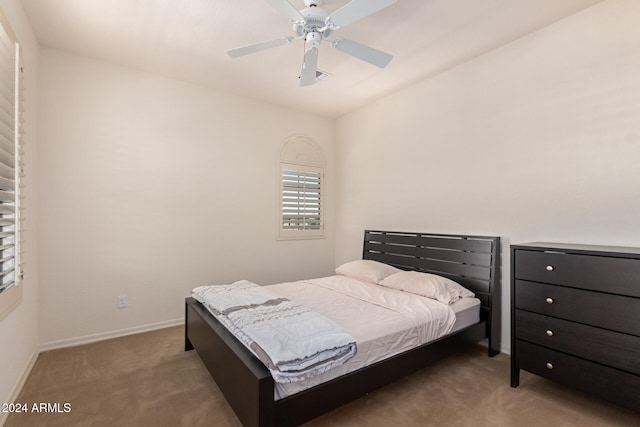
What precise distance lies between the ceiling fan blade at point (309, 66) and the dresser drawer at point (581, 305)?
7.37ft

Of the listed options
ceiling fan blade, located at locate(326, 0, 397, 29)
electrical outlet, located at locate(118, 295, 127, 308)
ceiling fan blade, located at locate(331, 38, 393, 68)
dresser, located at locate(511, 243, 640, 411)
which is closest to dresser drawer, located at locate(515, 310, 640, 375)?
dresser, located at locate(511, 243, 640, 411)

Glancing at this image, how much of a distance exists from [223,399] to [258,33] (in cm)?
291

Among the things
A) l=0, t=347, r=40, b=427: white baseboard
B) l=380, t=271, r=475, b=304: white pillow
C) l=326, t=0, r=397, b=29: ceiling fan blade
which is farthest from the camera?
l=380, t=271, r=475, b=304: white pillow

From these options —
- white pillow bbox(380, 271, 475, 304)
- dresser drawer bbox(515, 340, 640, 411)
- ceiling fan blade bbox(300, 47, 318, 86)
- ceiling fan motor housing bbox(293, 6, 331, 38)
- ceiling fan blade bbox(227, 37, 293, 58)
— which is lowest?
dresser drawer bbox(515, 340, 640, 411)

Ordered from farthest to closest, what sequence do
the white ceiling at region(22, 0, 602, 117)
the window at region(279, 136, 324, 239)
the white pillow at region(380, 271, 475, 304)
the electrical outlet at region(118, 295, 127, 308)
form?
the window at region(279, 136, 324, 239)
the electrical outlet at region(118, 295, 127, 308)
the white pillow at region(380, 271, 475, 304)
the white ceiling at region(22, 0, 602, 117)

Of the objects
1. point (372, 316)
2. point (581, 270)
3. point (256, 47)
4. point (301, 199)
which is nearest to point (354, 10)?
point (256, 47)

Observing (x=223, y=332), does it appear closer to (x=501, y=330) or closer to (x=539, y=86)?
(x=501, y=330)

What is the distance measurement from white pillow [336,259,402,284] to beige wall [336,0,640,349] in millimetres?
660

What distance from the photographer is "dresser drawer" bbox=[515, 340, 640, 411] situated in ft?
5.84

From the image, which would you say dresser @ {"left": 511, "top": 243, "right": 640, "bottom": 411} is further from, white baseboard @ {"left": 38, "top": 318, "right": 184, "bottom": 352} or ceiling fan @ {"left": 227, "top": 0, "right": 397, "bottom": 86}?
white baseboard @ {"left": 38, "top": 318, "right": 184, "bottom": 352}

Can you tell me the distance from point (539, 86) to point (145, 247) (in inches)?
165

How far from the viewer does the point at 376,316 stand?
2.32 metres

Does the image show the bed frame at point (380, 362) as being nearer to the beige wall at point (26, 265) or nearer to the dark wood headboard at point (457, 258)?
the dark wood headboard at point (457, 258)

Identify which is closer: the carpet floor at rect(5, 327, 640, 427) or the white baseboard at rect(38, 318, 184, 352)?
the carpet floor at rect(5, 327, 640, 427)
